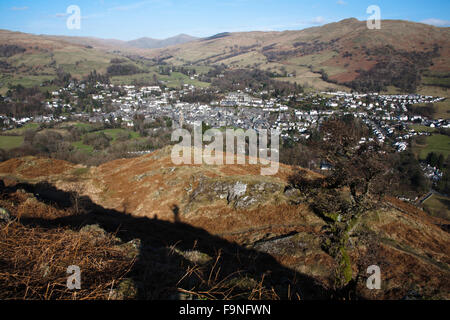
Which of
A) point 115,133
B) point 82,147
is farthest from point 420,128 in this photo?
point 82,147

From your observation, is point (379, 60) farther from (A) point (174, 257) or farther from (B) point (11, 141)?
(A) point (174, 257)

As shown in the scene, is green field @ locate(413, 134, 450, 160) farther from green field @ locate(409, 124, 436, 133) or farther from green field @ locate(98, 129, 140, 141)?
green field @ locate(98, 129, 140, 141)

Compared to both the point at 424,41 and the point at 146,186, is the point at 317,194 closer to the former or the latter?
the point at 146,186

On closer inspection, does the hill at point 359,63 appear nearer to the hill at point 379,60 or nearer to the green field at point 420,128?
the hill at point 379,60

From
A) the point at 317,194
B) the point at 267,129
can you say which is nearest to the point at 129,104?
the point at 267,129

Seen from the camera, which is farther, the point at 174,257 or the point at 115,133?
the point at 115,133

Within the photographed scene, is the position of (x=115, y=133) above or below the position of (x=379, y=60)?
below
